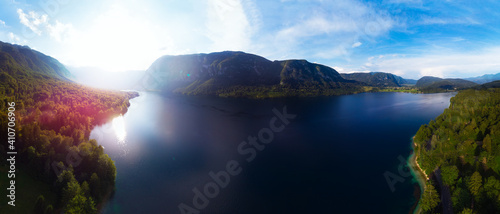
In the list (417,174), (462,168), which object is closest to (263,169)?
(417,174)

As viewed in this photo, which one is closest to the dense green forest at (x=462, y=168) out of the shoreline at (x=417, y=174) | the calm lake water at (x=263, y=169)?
the shoreline at (x=417, y=174)

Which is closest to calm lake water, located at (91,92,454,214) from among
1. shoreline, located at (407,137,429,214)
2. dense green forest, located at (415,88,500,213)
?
shoreline, located at (407,137,429,214)

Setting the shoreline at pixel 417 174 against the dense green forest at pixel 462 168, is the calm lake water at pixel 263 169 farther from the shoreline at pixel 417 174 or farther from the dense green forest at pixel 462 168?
the dense green forest at pixel 462 168

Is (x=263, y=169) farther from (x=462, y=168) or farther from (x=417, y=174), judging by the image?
(x=462, y=168)

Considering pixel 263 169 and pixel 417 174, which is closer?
pixel 417 174

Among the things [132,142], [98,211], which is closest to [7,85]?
[132,142]

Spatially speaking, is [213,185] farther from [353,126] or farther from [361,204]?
[353,126]

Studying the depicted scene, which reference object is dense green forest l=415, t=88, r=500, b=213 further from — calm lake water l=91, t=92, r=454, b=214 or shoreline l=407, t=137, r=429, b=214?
calm lake water l=91, t=92, r=454, b=214

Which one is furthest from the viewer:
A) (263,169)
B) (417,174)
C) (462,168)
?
(263,169)
